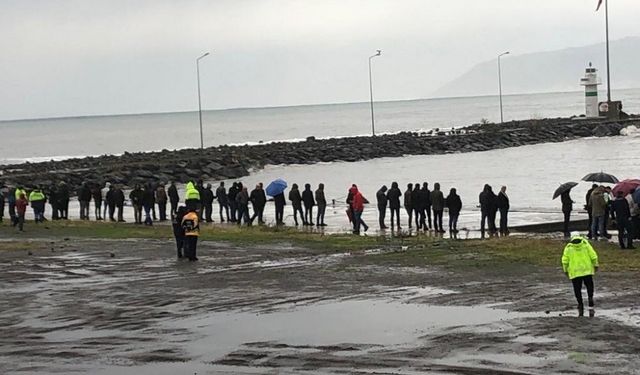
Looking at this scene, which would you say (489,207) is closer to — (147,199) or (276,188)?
(276,188)

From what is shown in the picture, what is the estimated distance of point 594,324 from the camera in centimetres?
1198

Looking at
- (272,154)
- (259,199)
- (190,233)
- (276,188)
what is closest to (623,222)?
(190,233)

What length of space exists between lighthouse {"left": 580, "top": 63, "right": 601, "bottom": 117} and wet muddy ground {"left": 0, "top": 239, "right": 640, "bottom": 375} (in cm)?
7529

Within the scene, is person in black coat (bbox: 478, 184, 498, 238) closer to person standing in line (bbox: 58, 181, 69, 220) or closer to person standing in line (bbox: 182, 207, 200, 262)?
person standing in line (bbox: 182, 207, 200, 262)

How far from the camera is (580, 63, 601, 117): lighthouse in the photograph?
90.6 metres

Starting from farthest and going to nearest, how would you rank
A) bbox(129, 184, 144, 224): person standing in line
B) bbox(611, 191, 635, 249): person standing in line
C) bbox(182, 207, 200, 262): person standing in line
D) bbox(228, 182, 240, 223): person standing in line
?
1. bbox(129, 184, 144, 224): person standing in line
2. bbox(228, 182, 240, 223): person standing in line
3. bbox(611, 191, 635, 249): person standing in line
4. bbox(182, 207, 200, 262): person standing in line

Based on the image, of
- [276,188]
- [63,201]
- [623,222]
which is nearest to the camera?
[623,222]

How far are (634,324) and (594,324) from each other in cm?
48

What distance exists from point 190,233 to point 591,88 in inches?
3156

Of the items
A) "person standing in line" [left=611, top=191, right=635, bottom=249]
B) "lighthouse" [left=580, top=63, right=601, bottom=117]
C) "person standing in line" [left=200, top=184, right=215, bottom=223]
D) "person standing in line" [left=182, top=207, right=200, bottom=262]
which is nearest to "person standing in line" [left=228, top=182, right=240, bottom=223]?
"person standing in line" [left=200, top=184, right=215, bottom=223]

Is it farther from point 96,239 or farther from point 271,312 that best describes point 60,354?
point 96,239

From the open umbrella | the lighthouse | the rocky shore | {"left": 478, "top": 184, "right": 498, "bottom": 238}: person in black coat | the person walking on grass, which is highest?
the lighthouse

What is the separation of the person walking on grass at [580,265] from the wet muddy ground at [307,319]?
290 millimetres

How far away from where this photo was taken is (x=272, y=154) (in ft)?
253
